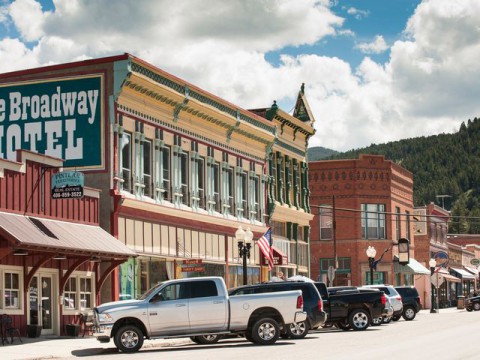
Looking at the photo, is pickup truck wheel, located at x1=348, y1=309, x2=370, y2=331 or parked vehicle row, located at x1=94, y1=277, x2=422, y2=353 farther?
pickup truck wheel, located at x1=348, y1=309, x2=370, y2=331

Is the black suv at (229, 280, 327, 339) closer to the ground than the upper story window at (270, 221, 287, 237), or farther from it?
closer to the ground

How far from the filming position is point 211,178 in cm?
4659

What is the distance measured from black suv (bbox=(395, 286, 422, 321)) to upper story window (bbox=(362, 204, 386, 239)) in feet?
78.0

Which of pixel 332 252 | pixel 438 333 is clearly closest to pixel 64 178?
pixel 438 333

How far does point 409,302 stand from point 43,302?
867 inches

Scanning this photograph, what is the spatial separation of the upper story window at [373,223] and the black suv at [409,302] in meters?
23.8

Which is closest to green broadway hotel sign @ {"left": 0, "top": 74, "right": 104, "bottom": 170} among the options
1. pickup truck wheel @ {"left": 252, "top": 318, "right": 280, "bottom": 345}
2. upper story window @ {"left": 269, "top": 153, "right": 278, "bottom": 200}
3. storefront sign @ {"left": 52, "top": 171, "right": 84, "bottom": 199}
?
storefront sign @ {"left": 52, "top": 171, "right": 84, "bottom": 199}

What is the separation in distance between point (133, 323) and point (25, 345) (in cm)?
352

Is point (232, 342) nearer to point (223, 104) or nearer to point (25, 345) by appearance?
point (25, 345)

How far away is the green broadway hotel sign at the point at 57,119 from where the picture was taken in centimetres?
3766

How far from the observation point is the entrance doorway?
32.6m

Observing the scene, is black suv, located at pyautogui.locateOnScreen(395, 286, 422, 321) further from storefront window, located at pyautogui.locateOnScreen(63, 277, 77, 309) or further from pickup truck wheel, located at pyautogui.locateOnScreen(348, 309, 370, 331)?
storefront window, located at pyautogui.locateOnScreen(63, 277, 77, 309)

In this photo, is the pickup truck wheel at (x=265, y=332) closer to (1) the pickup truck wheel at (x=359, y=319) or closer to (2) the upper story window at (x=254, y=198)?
(1) the pickup truck wheel at (x=359, y=319)

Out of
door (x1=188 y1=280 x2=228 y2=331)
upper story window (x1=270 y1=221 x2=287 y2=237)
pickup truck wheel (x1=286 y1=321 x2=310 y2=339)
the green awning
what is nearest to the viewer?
door (x1=188 y1=280 x2=228 y2=331)
